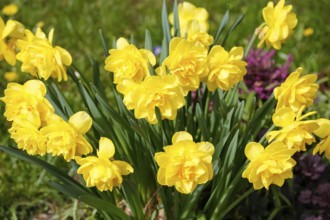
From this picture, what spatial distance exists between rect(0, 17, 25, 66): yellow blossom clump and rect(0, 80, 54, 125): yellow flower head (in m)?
0.19

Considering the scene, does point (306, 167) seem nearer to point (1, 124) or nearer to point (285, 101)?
point (285, 101)

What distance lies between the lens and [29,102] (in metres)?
1.60

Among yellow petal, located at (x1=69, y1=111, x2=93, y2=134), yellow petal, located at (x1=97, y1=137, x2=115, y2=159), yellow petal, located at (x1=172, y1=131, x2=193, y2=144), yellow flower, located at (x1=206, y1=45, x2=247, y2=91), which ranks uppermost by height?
yellow flower, located at (x1=206, y1=45, x2=247, y2=91)

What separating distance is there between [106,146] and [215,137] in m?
0.49

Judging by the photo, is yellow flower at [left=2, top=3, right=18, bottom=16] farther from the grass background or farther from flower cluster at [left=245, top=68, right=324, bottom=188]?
flower cluster at [left=245, top=68, right=324, bottom=188]

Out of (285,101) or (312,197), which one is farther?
(312,197)

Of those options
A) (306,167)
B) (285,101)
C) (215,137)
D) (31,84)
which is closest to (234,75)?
(285,101)

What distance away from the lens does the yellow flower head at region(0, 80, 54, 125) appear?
5.22ft

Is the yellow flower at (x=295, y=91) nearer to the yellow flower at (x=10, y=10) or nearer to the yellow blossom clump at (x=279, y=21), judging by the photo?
the yellow blossom clump at (x=279, y=21)

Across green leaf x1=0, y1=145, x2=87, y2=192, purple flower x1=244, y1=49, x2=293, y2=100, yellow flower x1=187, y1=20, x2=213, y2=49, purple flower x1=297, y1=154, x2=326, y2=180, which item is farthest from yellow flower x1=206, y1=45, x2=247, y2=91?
purple flower x1=244, y1=49, x2=293, y2=100

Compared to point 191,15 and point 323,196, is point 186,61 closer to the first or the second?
point 191,15

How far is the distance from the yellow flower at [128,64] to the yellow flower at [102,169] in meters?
0.20

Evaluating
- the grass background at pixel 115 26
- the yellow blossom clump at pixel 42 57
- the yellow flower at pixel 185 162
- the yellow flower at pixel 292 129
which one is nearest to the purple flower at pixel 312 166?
the grass background at pixel 115 26

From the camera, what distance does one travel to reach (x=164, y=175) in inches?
60.3
